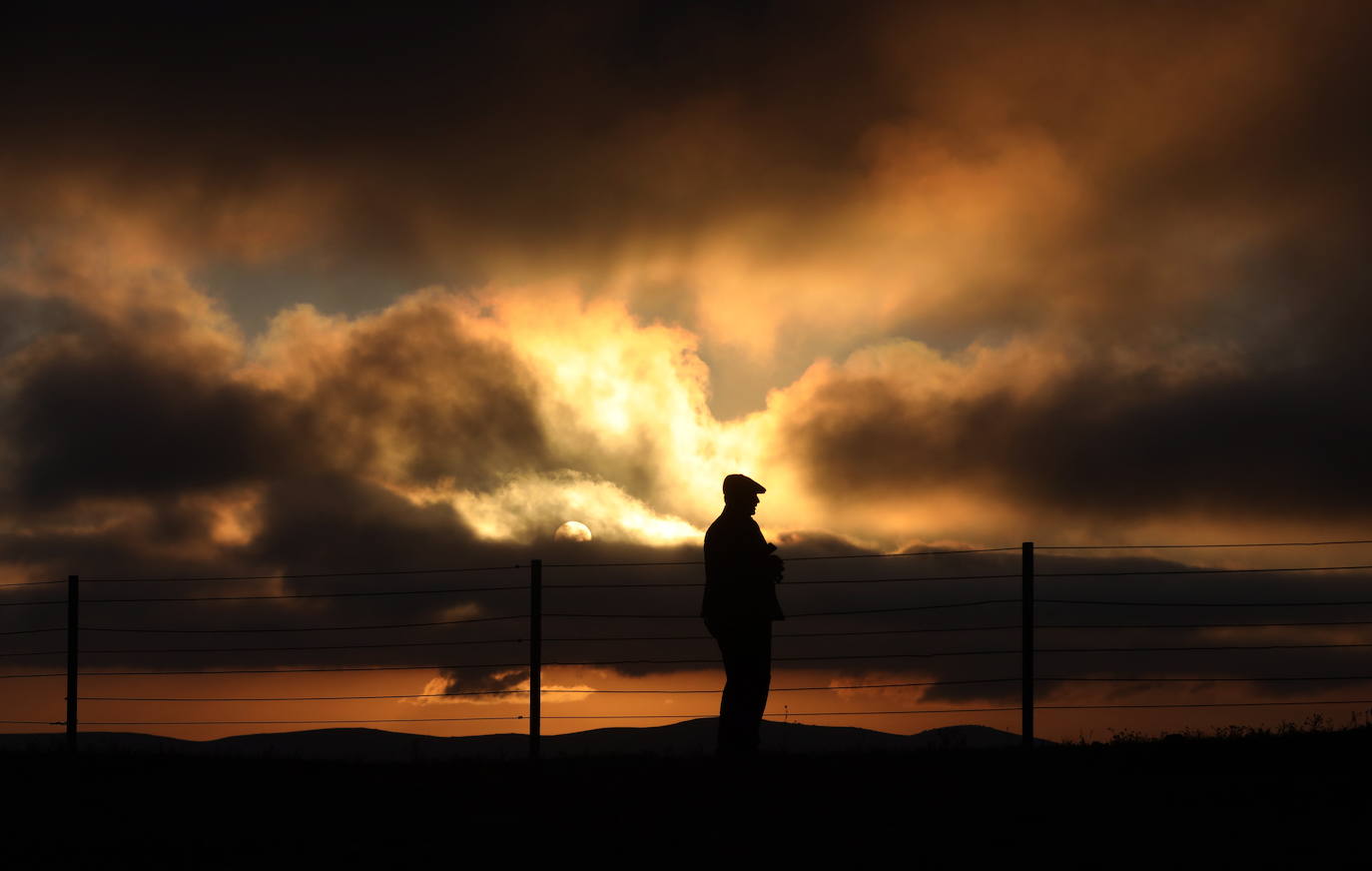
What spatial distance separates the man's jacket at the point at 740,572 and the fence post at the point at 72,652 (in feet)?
26.5

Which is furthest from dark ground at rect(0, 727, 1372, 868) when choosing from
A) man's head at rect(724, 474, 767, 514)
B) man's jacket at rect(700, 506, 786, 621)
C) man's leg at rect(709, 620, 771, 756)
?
man's head at rect(724, 474, 767, 514)

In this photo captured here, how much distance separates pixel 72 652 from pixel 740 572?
8.69 metres

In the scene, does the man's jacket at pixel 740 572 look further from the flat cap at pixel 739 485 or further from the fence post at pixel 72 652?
the fence post at pixel 72 652

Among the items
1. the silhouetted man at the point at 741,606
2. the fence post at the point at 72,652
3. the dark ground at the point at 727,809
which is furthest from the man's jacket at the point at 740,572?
the fence post at the point at 72,652

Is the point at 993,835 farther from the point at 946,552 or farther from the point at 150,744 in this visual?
the point at 150,744

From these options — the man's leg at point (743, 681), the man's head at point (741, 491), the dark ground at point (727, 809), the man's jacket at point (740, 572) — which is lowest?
the dark ground at point (727, 809)

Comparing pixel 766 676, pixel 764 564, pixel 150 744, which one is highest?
pixel 764 564

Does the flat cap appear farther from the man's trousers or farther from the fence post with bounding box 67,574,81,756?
the fence post with bounding box 67,574,81,756

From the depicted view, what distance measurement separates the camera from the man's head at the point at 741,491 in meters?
11.1

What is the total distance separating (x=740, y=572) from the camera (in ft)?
36.2

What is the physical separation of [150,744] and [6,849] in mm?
5134

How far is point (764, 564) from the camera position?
1107cm

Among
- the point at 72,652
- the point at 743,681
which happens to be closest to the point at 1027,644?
the point at 743,681

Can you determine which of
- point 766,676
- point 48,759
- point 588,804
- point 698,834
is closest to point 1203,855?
point 698,834
